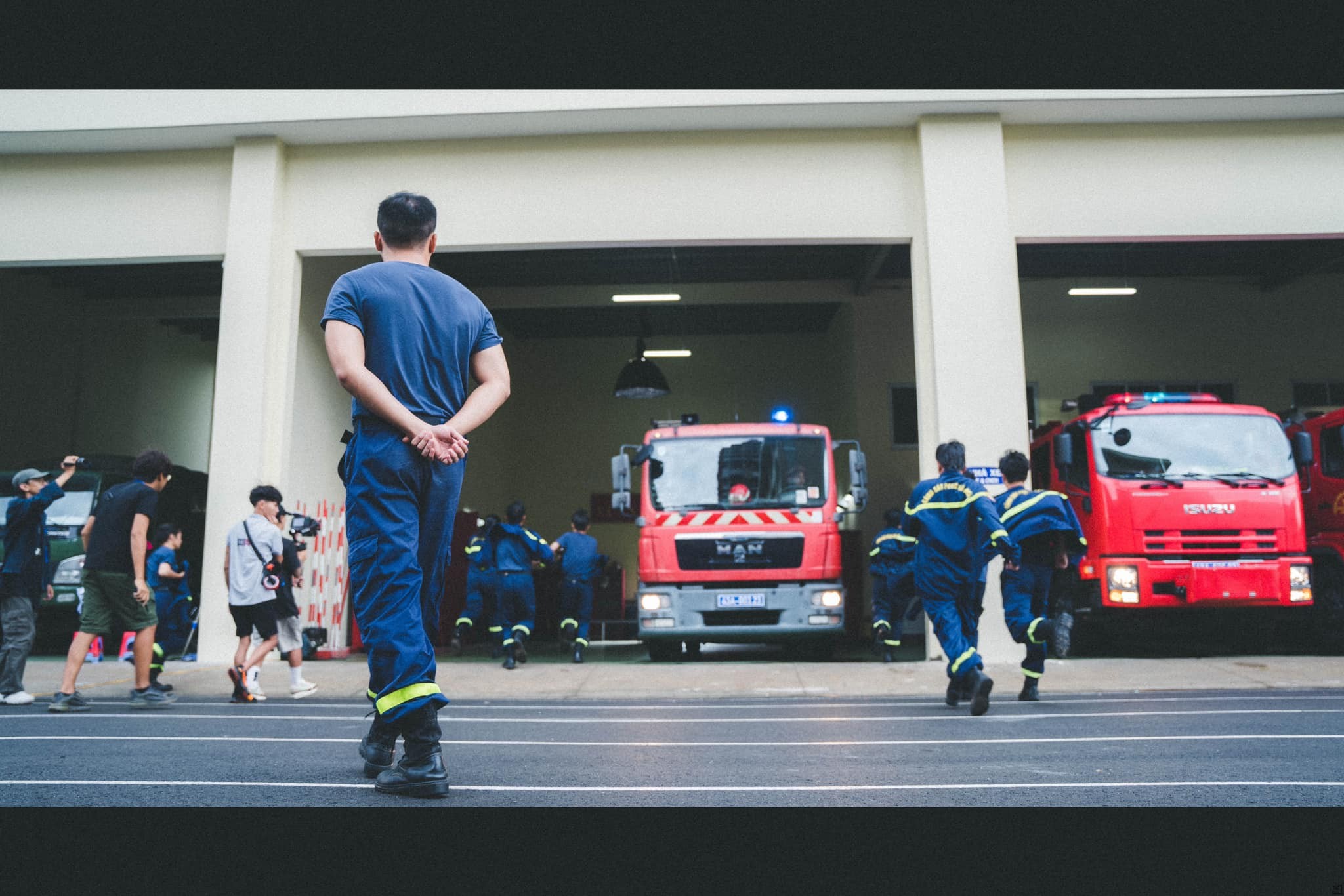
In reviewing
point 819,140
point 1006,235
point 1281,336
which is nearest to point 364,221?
point 819,140

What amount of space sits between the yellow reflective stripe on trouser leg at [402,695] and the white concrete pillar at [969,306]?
8.36 metres

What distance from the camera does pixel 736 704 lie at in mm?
7555

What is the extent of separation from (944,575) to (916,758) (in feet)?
8.35

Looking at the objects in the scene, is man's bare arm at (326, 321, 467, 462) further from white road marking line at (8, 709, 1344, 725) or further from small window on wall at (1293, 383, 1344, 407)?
small window on wall at (1293, 383, 1344, 407)

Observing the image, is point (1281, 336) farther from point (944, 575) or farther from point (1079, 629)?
point (944, 575)

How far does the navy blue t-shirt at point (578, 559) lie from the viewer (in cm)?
1158

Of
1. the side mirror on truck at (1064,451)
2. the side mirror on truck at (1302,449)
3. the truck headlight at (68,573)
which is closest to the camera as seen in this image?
the side mirror on truck at (1302,449)

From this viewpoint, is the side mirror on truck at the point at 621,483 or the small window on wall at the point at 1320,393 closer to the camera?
the side mirror on truck at the point at 621,483

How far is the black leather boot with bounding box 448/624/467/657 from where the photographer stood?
11533 mm

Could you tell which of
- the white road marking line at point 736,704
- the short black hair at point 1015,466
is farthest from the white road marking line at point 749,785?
the short black hair at point 1015,466

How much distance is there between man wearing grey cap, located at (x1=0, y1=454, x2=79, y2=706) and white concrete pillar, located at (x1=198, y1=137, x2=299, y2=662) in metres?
3.55

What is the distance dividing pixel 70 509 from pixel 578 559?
6151 mm

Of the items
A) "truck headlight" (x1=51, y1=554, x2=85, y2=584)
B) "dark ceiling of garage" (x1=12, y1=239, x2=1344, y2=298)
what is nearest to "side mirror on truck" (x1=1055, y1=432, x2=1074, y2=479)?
"dark ceiling of garage" (x1=12, y1=239, x2=1344, y2=298)

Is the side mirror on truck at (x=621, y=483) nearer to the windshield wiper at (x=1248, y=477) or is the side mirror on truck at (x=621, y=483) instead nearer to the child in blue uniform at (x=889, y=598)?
the child in blue uniform at (x=889, y=598)
